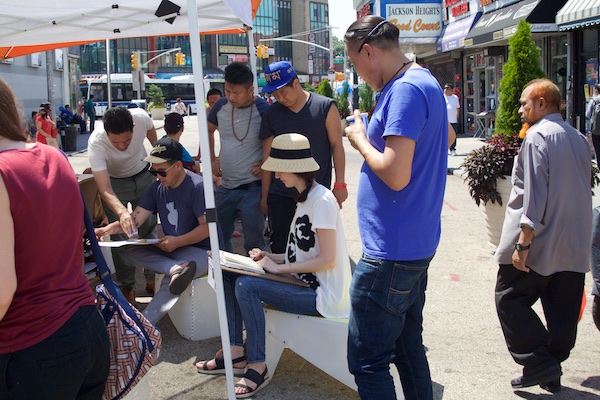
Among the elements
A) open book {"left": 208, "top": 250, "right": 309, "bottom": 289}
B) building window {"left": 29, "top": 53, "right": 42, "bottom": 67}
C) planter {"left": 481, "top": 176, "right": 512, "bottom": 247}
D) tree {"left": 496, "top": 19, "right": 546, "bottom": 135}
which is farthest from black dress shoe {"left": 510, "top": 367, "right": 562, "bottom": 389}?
building window {"left": 29, "top": 53, "right": 42, "bottom": 67}

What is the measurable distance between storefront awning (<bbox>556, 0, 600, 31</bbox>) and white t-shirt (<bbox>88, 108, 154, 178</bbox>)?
10.7 meters

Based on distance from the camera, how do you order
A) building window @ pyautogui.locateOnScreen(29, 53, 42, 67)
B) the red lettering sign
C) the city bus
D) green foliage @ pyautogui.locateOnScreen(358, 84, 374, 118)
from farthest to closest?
the city bus < building window @ pyautogui.locateOnScreen(29, 53, 42, 67) < green foliage @ pyautogui.locateOnScreen(358, 84, 374, 118) < the red lettering sign

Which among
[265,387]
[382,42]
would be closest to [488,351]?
[265,387]

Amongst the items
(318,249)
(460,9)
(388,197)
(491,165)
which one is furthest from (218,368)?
(460,9)

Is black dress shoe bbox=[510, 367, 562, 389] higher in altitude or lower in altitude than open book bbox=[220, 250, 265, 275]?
lower

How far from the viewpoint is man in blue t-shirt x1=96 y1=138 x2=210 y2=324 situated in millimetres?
4570

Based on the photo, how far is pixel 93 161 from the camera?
5184 mm

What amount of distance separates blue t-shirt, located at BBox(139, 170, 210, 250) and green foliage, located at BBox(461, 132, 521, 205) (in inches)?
127

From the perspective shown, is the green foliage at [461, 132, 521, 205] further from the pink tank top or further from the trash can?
the trash can

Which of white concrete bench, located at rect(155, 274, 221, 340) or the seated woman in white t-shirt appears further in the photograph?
white concrete bench, located at rect(155, 274, 221, 340)

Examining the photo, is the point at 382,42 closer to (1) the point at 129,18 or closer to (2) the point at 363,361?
(2) the point at 363,361

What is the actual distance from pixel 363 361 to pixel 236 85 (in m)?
2.86

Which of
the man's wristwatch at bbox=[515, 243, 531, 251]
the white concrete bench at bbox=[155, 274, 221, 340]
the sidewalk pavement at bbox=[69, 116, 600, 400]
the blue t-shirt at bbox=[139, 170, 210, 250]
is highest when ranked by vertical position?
the blue t-shirt at bbox=[139, 170, 210, 250]

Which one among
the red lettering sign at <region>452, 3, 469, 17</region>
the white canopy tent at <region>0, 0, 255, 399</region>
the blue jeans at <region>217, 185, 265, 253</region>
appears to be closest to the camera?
the white canopy tent at <region>0, 0, 255, 399</region>
